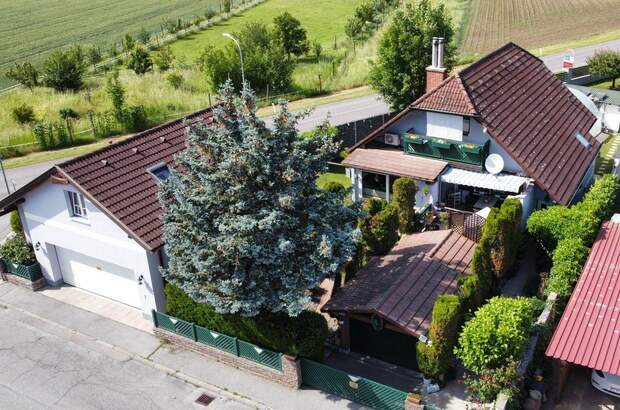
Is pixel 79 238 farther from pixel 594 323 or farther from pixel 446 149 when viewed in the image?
pixel 594 323

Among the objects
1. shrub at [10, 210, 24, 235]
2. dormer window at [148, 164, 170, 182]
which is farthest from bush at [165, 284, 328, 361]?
shrub at [10, 210, 24, 235]

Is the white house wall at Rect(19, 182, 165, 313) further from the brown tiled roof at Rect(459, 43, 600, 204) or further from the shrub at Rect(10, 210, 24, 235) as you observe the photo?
the brown tiled roof at Rect(459, 43, 600, 204)

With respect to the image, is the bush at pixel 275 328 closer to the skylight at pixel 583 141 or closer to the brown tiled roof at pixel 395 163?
the brown tiled roof at pixel 395 163

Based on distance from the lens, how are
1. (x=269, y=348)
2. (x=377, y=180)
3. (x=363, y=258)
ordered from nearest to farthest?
1. (x=269, y=348)
2. (x=363, y=258)
3. (x=377, y=180)

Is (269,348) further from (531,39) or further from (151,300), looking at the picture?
(531,39)

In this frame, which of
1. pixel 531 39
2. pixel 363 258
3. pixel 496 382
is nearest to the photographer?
pixel 496 382

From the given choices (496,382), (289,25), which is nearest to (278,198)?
(496,382)
